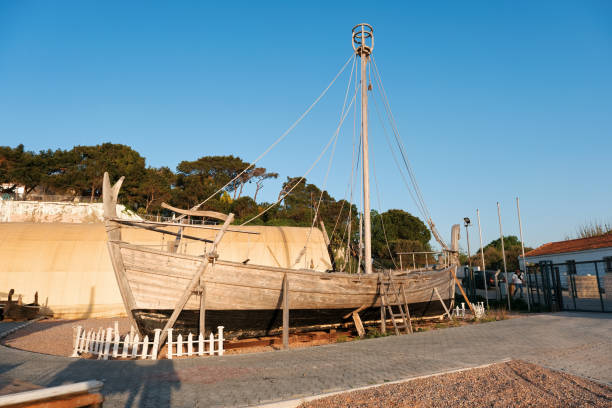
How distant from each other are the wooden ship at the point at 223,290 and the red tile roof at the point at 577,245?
2417 centimetres

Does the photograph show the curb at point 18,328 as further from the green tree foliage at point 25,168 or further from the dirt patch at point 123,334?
the green tree foliage at point 25,168

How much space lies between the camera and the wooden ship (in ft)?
30.1

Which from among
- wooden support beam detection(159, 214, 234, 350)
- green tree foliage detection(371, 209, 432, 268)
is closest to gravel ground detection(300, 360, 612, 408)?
wooden support beam detection(159, 214, 234, 350)

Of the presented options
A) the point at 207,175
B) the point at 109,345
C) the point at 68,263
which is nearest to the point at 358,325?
the point at 109,345

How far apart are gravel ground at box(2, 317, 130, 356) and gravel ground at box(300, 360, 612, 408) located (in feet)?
24.8

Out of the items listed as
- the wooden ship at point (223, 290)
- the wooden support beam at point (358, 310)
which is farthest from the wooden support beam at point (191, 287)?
the wooden support beam at point (358, 310)

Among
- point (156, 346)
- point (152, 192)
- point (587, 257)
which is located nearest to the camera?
point (156, 346)

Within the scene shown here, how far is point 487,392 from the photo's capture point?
16.9ft

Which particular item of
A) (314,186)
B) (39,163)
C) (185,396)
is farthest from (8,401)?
(314,186)

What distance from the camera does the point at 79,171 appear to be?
141 feet

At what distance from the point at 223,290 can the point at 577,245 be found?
111ft

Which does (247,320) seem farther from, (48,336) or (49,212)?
(49,212)

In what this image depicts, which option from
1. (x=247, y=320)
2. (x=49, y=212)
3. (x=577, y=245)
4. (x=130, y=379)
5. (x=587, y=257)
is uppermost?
(x=49, y=212)

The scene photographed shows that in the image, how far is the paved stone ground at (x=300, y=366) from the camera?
5.34 m
